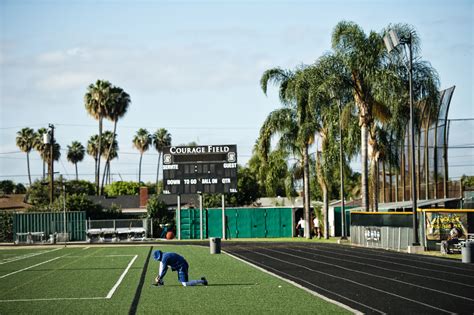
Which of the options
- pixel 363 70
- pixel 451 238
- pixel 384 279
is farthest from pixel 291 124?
pixel 384 279

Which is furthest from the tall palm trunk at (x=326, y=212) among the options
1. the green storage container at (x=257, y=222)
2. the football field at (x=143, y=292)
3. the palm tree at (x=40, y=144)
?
the palm tree at (x=40, y=144)

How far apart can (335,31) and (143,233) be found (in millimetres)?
23694

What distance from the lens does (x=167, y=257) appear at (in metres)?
19.8

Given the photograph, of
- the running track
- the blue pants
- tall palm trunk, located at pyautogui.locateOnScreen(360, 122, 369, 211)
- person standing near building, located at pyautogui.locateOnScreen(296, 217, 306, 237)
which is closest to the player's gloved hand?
the blue pants

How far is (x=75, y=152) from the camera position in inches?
4931

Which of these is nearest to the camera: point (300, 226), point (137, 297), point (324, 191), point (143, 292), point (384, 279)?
point (137, 297)

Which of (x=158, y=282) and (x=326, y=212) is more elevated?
(x=326, y=212)

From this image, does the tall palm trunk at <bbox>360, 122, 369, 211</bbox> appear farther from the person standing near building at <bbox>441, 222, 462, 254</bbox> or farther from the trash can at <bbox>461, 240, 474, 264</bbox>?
the trash can at <bbox>461, 240, 474, 264</bbox>

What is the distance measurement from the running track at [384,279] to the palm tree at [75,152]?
94652 mm

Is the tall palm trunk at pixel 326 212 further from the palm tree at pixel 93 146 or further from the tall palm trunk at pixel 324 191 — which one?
the palm tree at pixel 93 146

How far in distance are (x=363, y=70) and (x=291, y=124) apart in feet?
42.4

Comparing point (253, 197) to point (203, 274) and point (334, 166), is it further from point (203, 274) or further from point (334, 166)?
point (203, 274)

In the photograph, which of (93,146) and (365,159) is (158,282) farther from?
(93,146)

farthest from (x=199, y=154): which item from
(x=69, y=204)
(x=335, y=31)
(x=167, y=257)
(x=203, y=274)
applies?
(x=167, y=257)
